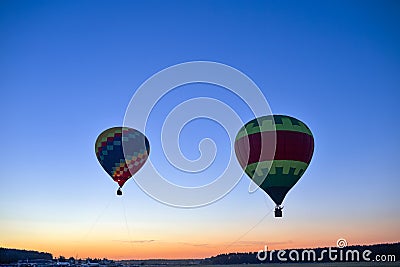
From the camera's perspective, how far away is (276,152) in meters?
28.5

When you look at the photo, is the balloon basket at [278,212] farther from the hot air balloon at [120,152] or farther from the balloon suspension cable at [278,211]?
the hot air balloon at [120,152]

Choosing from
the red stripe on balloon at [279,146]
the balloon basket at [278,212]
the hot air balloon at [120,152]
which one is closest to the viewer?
the balloon basket at [278,212]

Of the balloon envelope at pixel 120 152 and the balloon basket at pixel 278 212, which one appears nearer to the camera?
the balloon basket at pixel 278 212

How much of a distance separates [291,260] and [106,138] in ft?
210

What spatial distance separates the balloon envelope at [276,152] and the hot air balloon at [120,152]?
28.2 ft

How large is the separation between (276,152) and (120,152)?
11.3m

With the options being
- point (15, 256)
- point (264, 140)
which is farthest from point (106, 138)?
point (15, 256)

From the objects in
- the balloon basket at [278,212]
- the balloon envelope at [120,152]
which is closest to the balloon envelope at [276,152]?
the balloon basket at [278,212]

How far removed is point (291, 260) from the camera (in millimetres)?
89812

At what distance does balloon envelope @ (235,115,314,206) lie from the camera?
28.6 meters

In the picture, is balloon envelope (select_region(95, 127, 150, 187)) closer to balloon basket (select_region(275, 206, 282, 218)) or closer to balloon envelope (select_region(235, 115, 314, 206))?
balloon envelope (select_region(235, 115, 314, 206))

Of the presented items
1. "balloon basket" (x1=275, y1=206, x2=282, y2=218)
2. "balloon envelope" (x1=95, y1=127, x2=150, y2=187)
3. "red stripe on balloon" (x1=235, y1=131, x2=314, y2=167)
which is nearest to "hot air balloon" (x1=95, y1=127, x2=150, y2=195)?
"balloon envelope" (x1=95, y1=127, x2=150, y2=187)

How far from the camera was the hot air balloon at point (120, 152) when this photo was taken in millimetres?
34000

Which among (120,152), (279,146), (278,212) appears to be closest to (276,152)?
(279,146)
